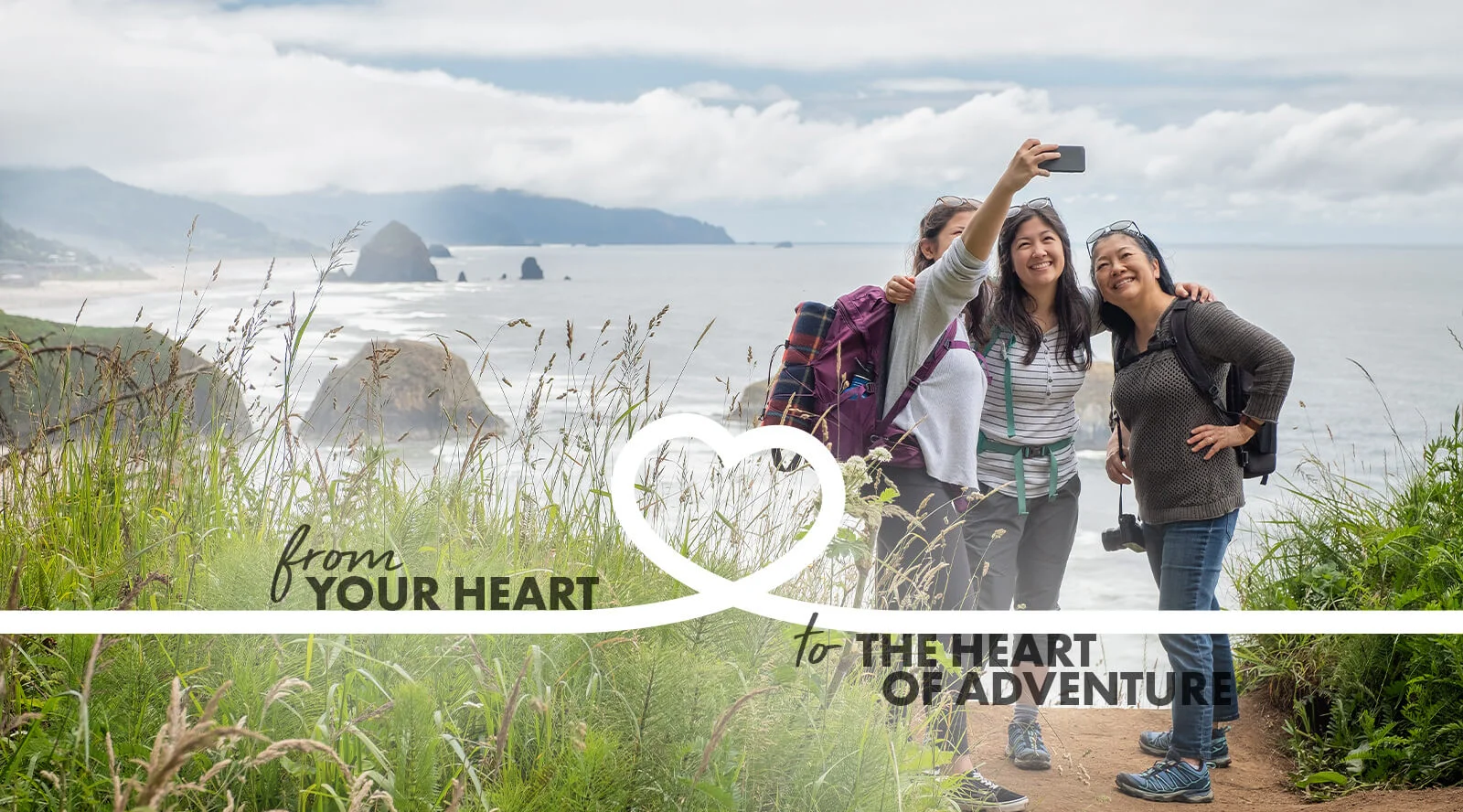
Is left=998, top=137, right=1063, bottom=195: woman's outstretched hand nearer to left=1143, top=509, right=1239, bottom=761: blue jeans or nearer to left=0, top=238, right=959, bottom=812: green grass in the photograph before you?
left=0, top=238, right=959, bottom=812: green grass

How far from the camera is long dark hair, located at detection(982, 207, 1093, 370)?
3.75 metres

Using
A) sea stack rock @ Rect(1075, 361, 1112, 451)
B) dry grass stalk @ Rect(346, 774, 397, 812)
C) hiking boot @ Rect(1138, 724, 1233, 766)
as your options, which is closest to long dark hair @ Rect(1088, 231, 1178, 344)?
hiking boot @ Rect(1138, 724, 1233, 766)

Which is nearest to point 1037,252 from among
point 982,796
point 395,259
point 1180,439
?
point 1180,439

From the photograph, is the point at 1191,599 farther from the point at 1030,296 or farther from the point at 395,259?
the point at 395,259

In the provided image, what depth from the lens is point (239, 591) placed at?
121 inches

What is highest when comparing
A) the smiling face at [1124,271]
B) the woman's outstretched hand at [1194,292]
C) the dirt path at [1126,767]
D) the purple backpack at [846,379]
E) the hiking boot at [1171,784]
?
the smiling face at [1124,271]

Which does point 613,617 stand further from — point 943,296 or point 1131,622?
point 1131,622

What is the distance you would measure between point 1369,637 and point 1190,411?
1467mm

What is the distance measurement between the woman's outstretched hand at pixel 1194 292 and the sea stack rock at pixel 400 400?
2.38 metres

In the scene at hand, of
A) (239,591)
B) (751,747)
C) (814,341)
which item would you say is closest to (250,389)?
(239,591)

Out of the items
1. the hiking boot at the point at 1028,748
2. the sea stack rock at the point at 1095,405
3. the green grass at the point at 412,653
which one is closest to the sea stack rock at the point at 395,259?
the sea stack rock at the point at 1095,405

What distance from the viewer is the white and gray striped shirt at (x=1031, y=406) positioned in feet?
12.2

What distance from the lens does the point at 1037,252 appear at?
3707 millimetres

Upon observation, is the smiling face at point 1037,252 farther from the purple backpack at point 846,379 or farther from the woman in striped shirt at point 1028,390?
the purple backpack at point 846,379
